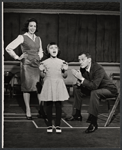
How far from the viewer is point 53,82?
3777 millimetres

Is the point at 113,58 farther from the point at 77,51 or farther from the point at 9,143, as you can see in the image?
the point at 9,143

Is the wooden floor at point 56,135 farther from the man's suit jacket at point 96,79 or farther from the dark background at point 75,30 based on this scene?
the dark background at point 75,30

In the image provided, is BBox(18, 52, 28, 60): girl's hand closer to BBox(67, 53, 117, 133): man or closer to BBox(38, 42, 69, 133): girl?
BBox(38, 42, 69, 133): girl

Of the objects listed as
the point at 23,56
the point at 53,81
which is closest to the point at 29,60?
the point at 23,56

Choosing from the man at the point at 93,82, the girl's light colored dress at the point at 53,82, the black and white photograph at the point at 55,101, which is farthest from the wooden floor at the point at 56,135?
the girl's light colored dress at the point at 53,82

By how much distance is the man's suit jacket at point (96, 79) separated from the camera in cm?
402

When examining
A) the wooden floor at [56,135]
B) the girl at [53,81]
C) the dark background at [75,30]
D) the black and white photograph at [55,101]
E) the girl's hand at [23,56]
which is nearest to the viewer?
the wooden floor at [56,135]

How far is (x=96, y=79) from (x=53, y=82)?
2.31ft

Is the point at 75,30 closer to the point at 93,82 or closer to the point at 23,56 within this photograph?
the point at 23,56

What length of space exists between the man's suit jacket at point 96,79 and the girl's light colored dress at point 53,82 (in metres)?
0.40

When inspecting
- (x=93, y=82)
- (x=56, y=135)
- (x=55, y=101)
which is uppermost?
(x=93, y=82)

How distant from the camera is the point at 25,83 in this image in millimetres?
4684

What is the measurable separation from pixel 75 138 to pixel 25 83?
5.21 feet

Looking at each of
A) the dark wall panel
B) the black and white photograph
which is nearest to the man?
the black and white photograph
